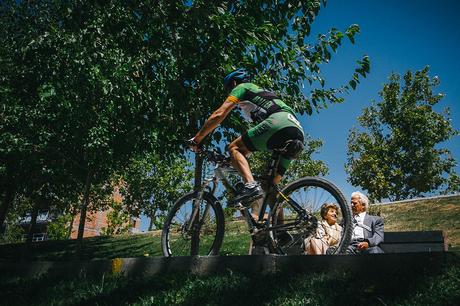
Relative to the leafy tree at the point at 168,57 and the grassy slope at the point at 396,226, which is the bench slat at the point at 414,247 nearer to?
the leafy tree at the point at 168,57

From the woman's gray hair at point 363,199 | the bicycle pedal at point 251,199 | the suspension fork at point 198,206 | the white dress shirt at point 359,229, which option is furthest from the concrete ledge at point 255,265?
the woman's gray hair at point 363,199

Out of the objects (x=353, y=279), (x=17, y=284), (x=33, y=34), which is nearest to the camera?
(x=353, y=279)

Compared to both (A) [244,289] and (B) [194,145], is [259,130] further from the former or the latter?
(A) [244,289]

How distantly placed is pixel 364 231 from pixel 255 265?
3.17 m

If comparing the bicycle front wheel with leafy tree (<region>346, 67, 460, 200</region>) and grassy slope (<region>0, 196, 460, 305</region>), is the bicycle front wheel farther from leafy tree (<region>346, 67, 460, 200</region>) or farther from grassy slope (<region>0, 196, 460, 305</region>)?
leafy tree (<region>346, 67, 460, 200</region>)

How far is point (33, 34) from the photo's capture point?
978 centimetres

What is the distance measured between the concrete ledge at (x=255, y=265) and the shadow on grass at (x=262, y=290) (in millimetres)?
80

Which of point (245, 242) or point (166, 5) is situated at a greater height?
point (166, 5)

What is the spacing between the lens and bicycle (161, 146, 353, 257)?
465 centimetres

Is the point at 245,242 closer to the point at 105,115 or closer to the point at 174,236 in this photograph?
the point at 105,115

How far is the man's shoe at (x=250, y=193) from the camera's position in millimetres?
4703

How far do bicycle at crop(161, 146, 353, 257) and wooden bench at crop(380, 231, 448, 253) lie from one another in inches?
130

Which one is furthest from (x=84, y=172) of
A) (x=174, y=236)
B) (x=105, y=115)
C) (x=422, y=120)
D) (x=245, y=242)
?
(x=422, y=120)

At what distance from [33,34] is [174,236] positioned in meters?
7.32
